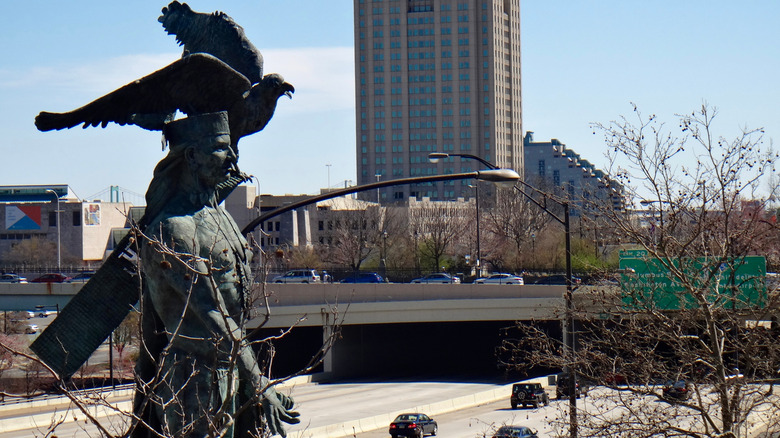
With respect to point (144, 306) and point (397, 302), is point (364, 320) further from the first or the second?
point (144, 306)

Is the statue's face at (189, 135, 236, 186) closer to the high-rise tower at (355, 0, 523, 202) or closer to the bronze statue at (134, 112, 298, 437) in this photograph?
the bronze statue at (134, 112, 298, 437)

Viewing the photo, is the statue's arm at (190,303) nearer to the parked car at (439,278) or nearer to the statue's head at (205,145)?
the statue's head at (205,145)

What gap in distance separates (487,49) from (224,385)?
175m

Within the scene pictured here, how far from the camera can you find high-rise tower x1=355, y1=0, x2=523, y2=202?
587ft

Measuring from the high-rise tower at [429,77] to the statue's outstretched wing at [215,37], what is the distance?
555 ft

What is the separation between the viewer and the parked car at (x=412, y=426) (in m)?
30.1

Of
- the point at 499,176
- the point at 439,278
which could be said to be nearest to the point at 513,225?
the point at 439,278

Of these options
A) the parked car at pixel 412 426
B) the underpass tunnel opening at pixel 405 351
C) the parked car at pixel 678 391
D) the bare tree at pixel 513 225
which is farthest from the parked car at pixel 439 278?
the parked car at pixel 678 391

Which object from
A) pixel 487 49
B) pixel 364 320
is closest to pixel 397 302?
pixel 364 320

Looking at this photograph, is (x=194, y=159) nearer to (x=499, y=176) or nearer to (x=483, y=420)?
(x=499, y=176)

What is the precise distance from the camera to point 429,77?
587ft

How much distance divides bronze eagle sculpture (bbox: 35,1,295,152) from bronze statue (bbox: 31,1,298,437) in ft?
0.03

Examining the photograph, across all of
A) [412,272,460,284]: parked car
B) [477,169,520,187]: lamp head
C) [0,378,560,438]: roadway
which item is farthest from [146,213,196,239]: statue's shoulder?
[412,272,460,284]: parked car

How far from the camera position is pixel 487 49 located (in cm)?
17975
